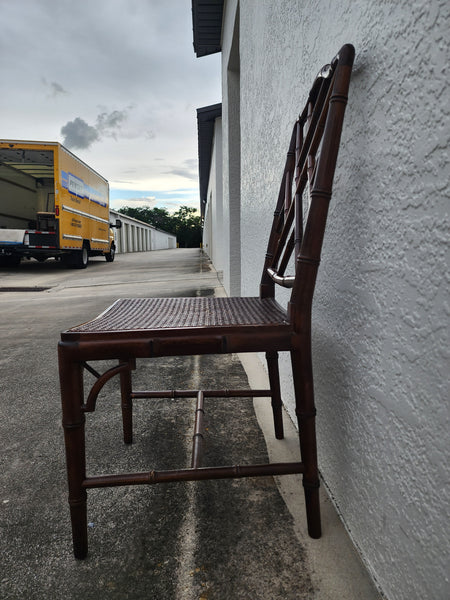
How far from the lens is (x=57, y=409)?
74.7 inches

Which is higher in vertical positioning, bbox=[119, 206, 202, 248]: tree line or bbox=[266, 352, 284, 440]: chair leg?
bbox=[119, 206, 202, 248]: tree line

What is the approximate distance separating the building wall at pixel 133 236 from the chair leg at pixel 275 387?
2480 cm

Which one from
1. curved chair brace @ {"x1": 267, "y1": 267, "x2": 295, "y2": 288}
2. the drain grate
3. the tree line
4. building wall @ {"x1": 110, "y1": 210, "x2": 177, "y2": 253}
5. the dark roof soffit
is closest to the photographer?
curved chair brace @ {"x1": 267, "y1": 267, "x2": 295, "y2": 288}

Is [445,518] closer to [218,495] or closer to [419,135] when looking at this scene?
[419,135]

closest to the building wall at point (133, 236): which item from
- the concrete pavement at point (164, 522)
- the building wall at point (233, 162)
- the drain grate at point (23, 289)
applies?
the drain grate at point (23, 289)

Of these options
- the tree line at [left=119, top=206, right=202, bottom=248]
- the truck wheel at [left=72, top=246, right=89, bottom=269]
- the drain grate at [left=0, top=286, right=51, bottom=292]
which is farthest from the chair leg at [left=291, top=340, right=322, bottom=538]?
the tree line at [left=119, top=206, right=202, bottom=248]

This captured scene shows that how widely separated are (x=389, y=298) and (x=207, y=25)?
231 inches

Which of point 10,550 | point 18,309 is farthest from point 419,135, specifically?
point 18,309

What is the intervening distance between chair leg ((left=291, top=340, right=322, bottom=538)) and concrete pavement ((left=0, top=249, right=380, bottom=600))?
0.15 meters

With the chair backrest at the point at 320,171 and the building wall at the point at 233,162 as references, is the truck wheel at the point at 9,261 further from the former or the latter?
the chair backrest at the point at 320,171

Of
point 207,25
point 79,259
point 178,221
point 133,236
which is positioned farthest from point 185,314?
point 178,221

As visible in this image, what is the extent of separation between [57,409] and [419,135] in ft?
6.21

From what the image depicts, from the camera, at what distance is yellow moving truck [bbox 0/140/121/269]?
8.72 metres

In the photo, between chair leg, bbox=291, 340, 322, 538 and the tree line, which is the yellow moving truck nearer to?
chair leg, bbox=291, 340, 322, 538
